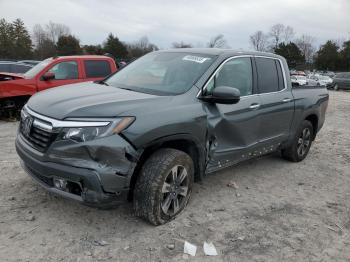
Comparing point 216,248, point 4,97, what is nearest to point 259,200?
point 216,248

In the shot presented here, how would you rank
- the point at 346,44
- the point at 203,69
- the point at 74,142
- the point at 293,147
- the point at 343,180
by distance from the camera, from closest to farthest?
the point at 74,142 < the point at 203,69 < the point at 343,180 < the point at 293,147 < the point at 346,44

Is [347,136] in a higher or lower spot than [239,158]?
lower

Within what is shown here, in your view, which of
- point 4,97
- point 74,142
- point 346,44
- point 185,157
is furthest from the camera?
point 346,44

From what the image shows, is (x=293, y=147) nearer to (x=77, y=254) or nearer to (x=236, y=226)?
(x=236, y=226)

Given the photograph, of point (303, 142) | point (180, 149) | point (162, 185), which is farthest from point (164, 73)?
point (303, 142)

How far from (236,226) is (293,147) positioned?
8.68ft

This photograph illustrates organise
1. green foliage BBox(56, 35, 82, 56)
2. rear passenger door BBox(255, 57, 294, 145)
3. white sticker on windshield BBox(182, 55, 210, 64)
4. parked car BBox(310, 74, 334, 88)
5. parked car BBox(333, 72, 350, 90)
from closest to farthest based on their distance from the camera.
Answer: white sticker on windshield BBox(182, 55, 210, 64), rear passenger door BBox(255, 57, 294, 145), parked car BBox(333, 72, 350, 90), parked car BBox(310, 74, 334, 88), green foliage BBox(56, 35, 82, 56)

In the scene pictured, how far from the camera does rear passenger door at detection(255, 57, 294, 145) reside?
483 centimetres

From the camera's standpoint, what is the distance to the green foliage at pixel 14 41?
150 feet

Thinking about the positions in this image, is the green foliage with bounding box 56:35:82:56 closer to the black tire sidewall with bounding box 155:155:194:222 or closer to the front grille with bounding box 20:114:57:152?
the front grille with bounding box 20:114:57:152

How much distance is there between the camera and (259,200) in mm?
4512

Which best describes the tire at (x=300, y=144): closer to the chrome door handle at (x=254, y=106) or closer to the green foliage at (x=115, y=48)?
the chrome door handle at (x=254, y=106)

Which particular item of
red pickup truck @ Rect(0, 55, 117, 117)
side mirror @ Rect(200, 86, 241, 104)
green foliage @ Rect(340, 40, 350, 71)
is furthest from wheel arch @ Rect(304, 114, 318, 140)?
green foliage @ Rect(340, 40, 350, 71)

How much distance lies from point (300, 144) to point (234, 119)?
247 cm
